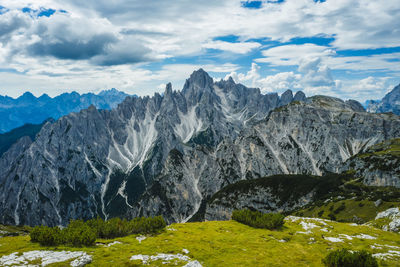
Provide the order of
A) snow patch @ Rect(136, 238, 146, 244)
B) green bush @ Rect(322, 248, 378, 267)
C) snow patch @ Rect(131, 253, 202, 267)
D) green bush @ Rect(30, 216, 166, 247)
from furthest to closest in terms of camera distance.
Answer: snow patch @ Rect(136, 238, 146, 244), green bush @ Rect(30, 216, 166, 247), snow patch @ Rect(131, 253, 202, 267), green bush @ Rect(322, 248, 378, 267)

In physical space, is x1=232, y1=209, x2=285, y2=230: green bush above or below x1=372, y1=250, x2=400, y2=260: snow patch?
below

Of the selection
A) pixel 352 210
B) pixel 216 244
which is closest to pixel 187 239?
pixel 216 244

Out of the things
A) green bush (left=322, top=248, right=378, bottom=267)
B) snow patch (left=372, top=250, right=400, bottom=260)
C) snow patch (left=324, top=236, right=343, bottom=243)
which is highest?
green bush (left=322, top=248, right=378, bottom=267)

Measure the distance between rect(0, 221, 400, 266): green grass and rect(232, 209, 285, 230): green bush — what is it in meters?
2.87

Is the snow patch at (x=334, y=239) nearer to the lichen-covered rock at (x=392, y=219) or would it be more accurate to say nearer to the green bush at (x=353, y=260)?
the green bush at (x=353, y=260)

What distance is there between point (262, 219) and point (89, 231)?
39019 mm

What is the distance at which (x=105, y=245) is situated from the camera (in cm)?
4294

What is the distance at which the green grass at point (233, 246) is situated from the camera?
36812mm

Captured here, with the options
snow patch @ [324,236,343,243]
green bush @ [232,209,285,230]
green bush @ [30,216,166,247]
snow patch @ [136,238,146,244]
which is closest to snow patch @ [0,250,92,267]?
green bush @ [30,216,166,247]

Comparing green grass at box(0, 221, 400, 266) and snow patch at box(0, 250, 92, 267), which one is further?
green grass at box(0, 221, 400, 266)

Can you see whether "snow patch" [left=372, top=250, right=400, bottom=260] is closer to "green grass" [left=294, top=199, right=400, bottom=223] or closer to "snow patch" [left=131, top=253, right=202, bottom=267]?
"snow patch" [left=131, top=253, right=202, bottom=267]

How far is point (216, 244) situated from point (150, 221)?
1662cm

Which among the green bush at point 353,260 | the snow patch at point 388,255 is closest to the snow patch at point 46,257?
the green bush at point 353,260

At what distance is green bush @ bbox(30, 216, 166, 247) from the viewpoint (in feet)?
136
